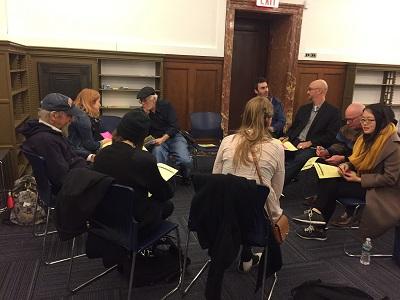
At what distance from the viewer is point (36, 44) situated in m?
4.77

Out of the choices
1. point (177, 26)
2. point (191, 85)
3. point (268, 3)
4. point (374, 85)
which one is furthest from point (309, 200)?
point (374, 85)

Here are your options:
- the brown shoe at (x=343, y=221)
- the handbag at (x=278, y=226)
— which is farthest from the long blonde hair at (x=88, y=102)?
the brown shoe at (x=343, y=221)

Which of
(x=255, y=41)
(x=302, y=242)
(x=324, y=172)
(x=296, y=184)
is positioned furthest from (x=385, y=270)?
(x=255, y=41)

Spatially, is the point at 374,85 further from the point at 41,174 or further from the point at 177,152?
the point at 41,174

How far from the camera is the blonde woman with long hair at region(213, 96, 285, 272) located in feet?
6.77

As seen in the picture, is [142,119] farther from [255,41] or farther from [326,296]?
[255,41]

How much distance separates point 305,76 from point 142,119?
4952mm

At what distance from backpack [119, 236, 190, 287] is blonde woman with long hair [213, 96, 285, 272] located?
2.44 feet

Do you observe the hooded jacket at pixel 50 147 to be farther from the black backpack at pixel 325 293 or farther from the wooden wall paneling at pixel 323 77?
the wooden wall paneling at pixel 323 77

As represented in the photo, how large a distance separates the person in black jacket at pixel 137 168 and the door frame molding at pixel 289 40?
4.08 m

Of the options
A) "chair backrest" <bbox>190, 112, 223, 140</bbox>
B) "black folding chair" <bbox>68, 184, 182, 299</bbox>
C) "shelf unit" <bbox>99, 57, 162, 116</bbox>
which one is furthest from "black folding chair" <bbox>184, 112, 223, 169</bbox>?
"black folding chair" <bbox>68, 184, 182, 299</bbox>

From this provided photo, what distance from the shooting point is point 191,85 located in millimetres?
5734

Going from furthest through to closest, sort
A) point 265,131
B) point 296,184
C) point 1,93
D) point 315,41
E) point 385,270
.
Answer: point 315,41 → point 296,184 → point 1,93 → point 385,270 → point 265,131

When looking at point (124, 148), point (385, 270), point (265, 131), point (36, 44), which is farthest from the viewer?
point (36, 44)
